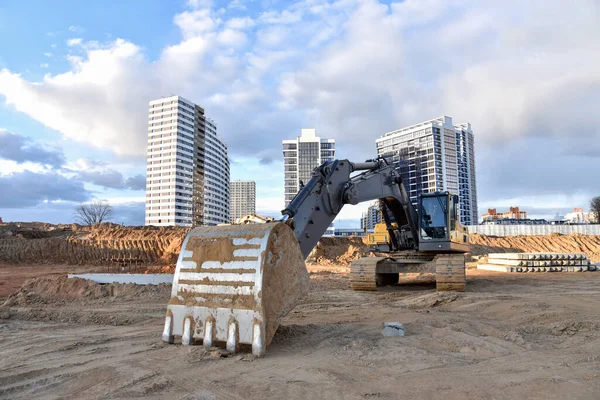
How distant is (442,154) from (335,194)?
62334 mm

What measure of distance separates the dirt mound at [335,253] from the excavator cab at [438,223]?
13.6 metres

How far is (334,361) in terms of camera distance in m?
4.22

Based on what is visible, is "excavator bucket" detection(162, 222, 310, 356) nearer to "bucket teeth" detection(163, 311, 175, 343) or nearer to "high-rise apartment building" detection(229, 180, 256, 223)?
"bucket teeth" detection(163, 311, 175, 343)

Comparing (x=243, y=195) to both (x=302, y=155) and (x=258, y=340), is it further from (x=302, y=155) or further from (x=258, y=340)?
(x=258, y=340)

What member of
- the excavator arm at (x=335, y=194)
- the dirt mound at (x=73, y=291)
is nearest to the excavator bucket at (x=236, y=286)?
the excavator arm at (x=335, y=194)

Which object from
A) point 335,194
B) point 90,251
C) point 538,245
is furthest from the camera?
point 538,245

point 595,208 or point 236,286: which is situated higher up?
point 595,208

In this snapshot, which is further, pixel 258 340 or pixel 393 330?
pixel 393 330

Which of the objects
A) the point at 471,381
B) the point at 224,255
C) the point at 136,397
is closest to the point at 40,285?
the point at 224,255

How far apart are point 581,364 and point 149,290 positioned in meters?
9.44

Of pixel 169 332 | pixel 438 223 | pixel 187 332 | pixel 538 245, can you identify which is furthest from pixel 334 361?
pixel 538 245

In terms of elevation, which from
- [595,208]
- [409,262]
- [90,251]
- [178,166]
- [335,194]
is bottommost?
[90,251]

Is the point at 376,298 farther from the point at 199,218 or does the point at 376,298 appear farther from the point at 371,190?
the point at 199,218

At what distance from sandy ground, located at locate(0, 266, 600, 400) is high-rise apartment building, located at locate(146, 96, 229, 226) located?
72493mm
